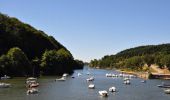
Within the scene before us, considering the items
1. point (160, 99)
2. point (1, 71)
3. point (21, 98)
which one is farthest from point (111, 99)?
point (1, 71)

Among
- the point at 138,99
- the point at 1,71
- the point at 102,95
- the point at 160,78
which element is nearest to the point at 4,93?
the point at 102,95

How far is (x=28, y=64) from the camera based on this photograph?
184375 millimetres

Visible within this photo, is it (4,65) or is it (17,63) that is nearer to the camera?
(4,65)

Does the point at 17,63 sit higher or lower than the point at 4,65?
higher

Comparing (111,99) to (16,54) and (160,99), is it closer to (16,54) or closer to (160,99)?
(160,99)

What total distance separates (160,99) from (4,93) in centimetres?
3703

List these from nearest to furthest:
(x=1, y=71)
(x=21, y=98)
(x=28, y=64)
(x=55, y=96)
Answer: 1. (x=21, y=98)
2. (x=55, y=96)
3. (x=1, y=71)
4. (x=28, y=64)

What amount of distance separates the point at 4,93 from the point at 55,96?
12.8 meters

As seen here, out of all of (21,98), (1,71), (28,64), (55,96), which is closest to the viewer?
(21,98)

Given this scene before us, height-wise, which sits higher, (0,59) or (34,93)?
(0,59)

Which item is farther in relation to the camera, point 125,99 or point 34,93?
point 34,93

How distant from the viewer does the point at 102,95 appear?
3979 inches

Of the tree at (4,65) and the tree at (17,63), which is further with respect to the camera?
A: the tree at (17,63)

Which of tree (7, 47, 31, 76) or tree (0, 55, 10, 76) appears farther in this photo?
tree (7, 47, 31, 76)
